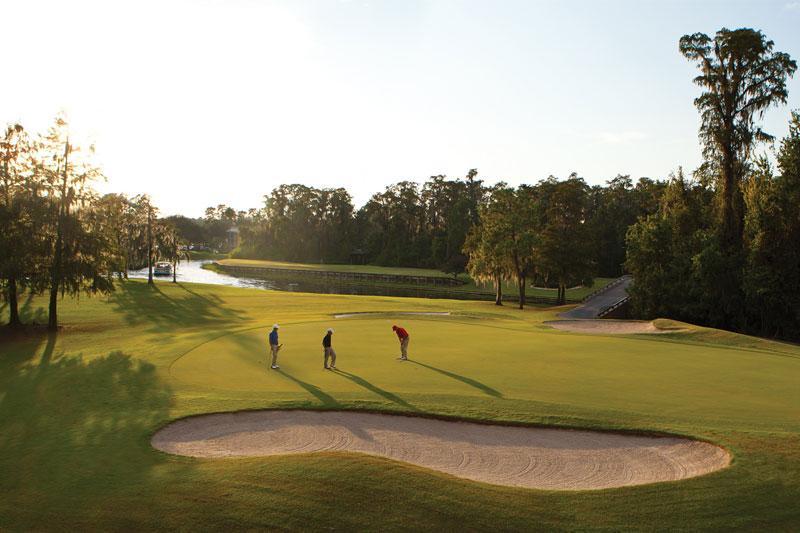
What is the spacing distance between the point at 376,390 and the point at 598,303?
147 ft

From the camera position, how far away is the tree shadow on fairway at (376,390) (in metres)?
15.1

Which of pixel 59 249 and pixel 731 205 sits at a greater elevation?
pixel 731 205

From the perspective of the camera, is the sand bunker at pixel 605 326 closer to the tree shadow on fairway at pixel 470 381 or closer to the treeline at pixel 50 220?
the tree shadow on fairway at pixel 470 381

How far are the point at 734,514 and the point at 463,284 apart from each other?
84.7 m

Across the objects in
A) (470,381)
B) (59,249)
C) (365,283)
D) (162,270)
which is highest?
(59,249)

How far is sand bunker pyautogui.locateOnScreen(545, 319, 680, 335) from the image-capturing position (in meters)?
33.1

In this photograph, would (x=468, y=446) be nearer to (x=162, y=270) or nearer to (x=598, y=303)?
(x=598, y=303)

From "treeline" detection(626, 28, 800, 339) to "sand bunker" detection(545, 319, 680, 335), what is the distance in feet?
34.6

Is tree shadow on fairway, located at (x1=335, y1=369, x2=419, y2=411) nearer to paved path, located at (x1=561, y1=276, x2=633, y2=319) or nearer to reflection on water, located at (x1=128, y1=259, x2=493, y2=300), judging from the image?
paved path, located at (x1=561, y1=276, x2=633, y2=319)

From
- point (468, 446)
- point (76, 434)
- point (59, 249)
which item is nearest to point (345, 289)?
point (59, 249)

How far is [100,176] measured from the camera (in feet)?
101

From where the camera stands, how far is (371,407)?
1485 cm

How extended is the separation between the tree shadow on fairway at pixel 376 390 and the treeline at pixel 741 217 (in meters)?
33.8

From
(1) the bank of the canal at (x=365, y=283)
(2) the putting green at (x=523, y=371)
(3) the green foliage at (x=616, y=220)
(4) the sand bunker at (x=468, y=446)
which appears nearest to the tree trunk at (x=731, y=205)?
(2) the putting green at (x=523, y=371)
